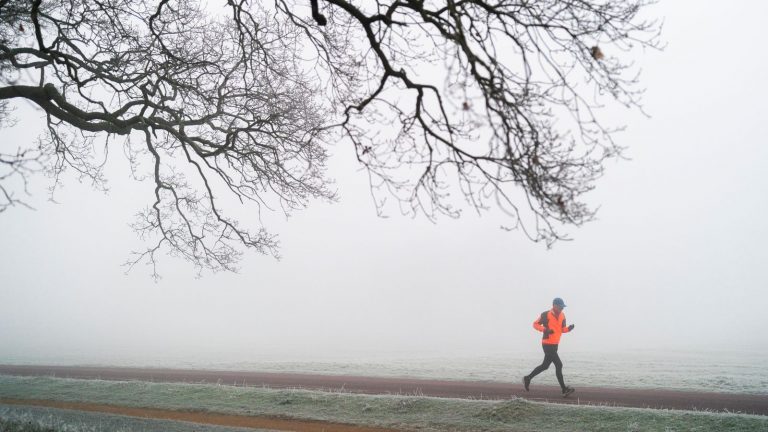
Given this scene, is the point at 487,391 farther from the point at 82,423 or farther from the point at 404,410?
the point at 82,423

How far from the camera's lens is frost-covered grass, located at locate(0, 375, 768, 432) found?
32.2 ft

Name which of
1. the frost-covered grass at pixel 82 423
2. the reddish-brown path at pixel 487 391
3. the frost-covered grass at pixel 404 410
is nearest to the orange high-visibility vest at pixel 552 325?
the reddish-brown path at pixel 487 391

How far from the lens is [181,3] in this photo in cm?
1330

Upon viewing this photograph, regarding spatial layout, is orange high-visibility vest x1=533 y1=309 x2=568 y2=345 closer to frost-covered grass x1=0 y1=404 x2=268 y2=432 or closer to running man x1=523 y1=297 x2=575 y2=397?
running man x1=523 y1=297 x2=575 y2=397

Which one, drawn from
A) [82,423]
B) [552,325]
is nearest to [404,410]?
[552,325]

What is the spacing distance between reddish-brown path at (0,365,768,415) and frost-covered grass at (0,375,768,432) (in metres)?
1.64

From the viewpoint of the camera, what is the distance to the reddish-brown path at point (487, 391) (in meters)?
12.3

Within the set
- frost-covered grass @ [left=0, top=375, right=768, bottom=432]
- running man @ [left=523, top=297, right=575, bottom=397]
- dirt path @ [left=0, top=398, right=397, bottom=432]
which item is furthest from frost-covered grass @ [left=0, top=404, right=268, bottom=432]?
running man @ [left=523, top=297, right=575, bottom=397]

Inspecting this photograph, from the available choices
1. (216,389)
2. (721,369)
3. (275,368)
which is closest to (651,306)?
(721,369)

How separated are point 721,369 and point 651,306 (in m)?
96.0

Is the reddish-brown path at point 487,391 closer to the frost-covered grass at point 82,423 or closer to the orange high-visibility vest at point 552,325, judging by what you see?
the orange high-visibility vest at point 552,325

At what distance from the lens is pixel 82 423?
1077 centimetres

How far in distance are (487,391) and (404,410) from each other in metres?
3.68

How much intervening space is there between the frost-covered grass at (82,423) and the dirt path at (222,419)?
0.46 metres
